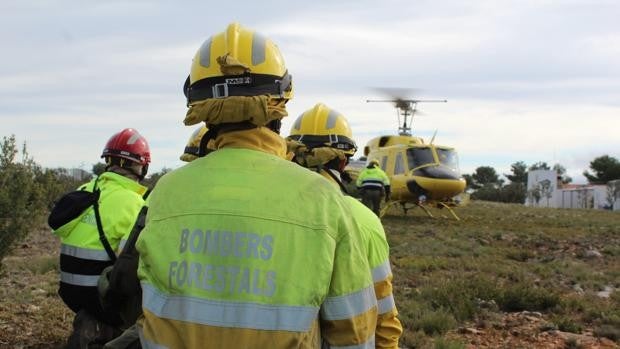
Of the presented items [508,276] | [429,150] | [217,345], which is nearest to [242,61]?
[217,345]

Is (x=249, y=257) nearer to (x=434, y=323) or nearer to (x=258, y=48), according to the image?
(x=258, y=48)

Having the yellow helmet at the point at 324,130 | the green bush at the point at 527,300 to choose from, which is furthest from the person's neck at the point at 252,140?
the green bush at the point at 527,300

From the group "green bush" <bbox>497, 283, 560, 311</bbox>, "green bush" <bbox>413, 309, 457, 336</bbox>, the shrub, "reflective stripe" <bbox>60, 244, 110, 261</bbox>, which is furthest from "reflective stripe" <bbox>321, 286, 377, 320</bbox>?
"green bush" <bbox>497, 283, 560, 311</bbox>

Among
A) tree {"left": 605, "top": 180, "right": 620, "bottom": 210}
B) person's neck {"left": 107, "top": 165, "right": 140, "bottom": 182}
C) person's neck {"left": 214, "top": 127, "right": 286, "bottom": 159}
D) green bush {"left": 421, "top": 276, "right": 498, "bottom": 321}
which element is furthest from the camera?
tree {"left": 605, "top": 180, "right": 620, "bottom": 210}

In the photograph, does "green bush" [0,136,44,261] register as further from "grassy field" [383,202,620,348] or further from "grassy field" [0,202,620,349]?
"grassy field" [383,202,620,348]

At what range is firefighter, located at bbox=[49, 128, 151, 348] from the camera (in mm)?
3928

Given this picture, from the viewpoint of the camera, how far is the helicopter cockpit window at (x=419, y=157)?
19359 mm

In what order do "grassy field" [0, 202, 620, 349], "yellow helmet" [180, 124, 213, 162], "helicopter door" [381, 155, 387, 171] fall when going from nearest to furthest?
"yellow helmet" [180, 124, 213, 162] → "grassy field" [0, 202, 620, 349] → "helicopter door" [381, 155, 387, 171]

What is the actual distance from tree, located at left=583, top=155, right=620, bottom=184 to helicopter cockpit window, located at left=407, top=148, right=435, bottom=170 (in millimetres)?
50710

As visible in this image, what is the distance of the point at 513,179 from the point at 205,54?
76.8 meters

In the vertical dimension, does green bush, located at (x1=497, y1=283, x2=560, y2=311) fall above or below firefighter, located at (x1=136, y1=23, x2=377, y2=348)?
below

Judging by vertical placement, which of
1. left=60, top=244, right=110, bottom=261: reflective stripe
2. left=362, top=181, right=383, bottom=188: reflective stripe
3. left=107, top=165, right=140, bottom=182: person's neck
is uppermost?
left=107, top=165, right=140, bottom=182: person's neck

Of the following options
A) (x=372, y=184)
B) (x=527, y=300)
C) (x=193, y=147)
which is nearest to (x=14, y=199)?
(x=193, y=147)

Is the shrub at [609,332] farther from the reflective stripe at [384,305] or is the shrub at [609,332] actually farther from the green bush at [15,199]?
the green bush at [15,199]
